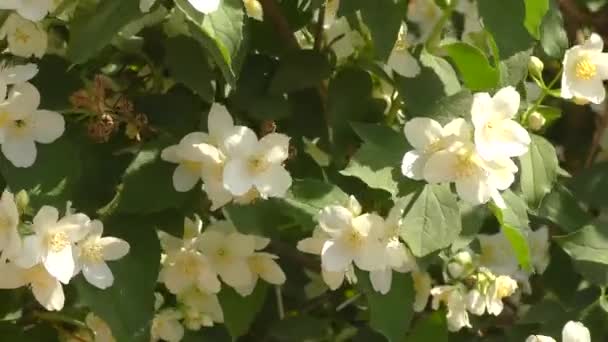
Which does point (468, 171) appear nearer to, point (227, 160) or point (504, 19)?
point (504, 19)

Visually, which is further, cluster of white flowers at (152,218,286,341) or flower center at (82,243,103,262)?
cluster of white flowers at (152,218,286,341)

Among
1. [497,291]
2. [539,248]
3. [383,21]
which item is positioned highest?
[383,21]

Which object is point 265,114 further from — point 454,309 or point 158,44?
point 454,309

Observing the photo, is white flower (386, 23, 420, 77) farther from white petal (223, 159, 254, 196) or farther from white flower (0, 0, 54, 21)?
white flower (0, 0, 54, 21)

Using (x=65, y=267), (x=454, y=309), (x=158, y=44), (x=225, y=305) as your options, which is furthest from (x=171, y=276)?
(x=454, y=309)

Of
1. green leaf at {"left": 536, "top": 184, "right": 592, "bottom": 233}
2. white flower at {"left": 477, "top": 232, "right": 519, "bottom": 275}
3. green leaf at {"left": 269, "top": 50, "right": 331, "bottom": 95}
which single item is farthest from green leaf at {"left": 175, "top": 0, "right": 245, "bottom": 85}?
white flower at {"left": 477, "top": 232, "right": 519, "bottom": 275}

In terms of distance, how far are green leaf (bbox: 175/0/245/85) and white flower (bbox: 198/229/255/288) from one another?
12.8 inches

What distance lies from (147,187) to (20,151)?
0.53 ft

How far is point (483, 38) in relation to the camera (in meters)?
1.53

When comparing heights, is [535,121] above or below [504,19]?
below

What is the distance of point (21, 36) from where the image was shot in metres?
1.35

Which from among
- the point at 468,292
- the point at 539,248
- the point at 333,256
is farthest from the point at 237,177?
the point at 539,248

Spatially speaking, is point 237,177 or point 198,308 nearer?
point 237,177

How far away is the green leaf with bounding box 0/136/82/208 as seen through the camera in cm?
130
